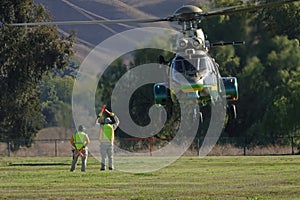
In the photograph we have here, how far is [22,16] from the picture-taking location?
68562 mm

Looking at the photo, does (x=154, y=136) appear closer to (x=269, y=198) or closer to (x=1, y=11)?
(x=1, y=11)

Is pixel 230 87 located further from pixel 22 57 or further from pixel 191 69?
pixel 22 57

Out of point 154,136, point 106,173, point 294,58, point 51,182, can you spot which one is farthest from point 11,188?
point 154,136

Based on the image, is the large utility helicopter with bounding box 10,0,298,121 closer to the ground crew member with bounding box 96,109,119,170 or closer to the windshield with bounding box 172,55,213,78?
the windshield with bounding box 172,55,213,78

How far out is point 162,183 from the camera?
29.2m

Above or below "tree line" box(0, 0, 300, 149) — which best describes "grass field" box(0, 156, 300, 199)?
below

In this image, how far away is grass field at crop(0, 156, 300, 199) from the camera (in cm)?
2486

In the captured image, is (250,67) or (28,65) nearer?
(250,67)

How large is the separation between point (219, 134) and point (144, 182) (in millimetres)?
36941

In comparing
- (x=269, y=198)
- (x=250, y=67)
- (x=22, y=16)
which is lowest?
(x=269, y=198)

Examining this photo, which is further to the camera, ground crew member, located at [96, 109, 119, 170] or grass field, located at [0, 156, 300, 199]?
ground crew member, located at [96, 109, 119, 170]

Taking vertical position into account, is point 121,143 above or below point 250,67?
below

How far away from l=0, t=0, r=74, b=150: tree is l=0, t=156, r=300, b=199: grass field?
2937 centimetres

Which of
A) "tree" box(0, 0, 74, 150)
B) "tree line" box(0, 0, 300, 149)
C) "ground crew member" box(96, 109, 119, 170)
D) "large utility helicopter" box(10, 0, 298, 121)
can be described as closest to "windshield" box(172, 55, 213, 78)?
"large utility helicopter" box(10, 0, 298, 121)
